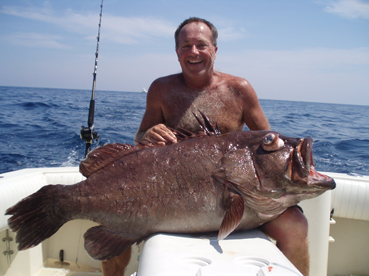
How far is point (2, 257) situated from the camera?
289 centimetres

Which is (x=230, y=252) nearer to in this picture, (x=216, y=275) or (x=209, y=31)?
(x=216, y=275)

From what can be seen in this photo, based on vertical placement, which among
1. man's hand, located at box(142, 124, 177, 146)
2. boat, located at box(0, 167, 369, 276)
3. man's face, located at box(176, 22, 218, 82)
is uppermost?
man's face, located at box(176, 22, 218, 82)

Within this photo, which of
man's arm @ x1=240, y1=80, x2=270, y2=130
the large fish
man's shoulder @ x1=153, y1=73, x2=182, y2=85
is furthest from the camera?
man's shoulder @ x1=153, y1=73, x2=182, y2=85

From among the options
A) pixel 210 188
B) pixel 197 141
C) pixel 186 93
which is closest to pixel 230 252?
pixel 210 188

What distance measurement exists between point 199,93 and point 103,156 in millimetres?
1324

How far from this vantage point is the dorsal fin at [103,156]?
206cm

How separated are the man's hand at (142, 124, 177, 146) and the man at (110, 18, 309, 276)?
79 cm

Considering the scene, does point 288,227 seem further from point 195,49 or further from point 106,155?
point 195,49

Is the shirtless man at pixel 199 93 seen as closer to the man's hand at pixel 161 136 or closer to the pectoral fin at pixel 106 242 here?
the man's hand at pixel 161 136

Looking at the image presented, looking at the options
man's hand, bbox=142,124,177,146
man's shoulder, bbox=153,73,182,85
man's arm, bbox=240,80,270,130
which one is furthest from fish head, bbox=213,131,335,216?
man's shoulder, bbox=153,73,182,85

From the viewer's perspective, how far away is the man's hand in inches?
82.0

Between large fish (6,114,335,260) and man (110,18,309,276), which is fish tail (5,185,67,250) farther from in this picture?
man (110,18,309,276)

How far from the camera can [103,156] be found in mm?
2082

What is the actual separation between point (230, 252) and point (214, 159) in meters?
0.59
